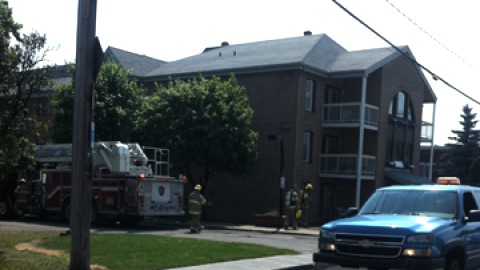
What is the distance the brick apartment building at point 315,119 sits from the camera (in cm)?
2995

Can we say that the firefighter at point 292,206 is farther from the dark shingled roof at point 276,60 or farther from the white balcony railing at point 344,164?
the dark shingled roof at point 276,60

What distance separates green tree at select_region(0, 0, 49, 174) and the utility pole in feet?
8.96

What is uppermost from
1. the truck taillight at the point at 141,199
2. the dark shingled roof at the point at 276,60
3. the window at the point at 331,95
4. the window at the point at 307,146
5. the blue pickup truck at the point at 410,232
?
the dark shingled roof at the point at 276,60

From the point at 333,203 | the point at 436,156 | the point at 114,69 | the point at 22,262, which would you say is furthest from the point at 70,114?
the point at 436,156

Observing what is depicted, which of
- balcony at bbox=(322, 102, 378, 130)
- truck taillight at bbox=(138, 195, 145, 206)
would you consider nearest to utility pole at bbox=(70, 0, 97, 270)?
truck taillight at bbox=(138, 195, 145, 206)

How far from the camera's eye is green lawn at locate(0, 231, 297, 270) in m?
10.3

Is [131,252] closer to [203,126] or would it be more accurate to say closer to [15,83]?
[15,83]

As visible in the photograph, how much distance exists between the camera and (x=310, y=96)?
31.0m

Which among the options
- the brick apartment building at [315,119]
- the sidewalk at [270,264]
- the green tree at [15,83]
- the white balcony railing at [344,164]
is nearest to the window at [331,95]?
the brick apartment building at [315,119]

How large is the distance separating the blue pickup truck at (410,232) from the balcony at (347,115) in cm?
2096

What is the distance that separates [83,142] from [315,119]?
22.7 meters

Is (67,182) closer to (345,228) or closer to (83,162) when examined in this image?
(83,162)

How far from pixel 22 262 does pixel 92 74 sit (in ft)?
11.2

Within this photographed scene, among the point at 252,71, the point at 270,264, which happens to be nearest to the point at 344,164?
the point at 252,71
